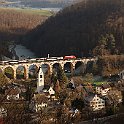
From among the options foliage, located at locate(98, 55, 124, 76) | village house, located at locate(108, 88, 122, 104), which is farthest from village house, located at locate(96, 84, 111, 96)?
foliage, located at locate(98, 55, 124, 76)

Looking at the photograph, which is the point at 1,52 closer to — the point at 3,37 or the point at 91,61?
the point at 91,61

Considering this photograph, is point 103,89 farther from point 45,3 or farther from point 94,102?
point 45,3

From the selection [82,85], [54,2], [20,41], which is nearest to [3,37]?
[20,41]

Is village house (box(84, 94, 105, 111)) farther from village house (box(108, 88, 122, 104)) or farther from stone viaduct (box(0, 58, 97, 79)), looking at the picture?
stone viaduct (box(0, 58, 97, 79))

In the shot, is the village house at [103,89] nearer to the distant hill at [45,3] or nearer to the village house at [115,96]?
the village house at [115,96]

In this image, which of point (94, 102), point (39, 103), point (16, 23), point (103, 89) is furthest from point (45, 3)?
point (39, 103)
